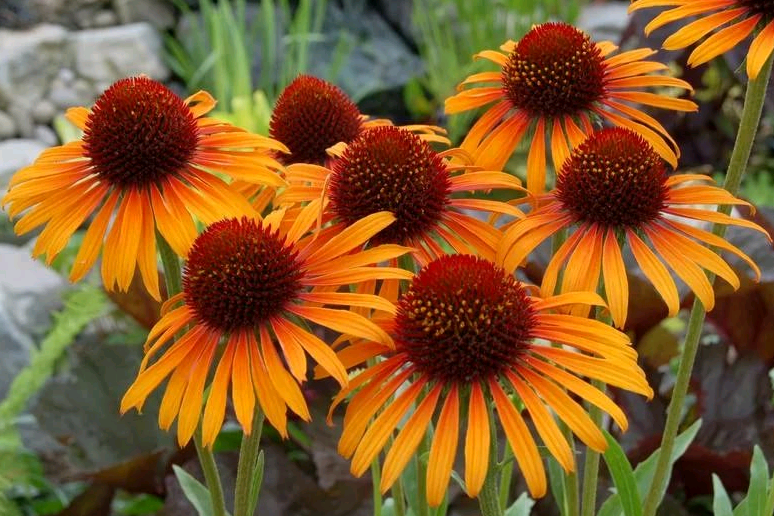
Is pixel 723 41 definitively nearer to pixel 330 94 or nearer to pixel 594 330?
pixel 594 330

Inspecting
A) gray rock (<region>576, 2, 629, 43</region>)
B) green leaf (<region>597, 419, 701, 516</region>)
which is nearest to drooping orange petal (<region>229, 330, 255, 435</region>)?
green leaf (<region>597, 419, 701, 516</region>)

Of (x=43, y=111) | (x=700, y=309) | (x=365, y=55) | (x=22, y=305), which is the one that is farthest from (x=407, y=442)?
(x=365, y=55)

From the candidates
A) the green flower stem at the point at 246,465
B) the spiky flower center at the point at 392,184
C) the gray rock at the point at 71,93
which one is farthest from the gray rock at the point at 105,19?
the green flower stem at the point at 246,465

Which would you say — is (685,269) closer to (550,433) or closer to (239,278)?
(550,433)

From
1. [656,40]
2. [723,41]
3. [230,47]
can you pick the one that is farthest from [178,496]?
[230,47]

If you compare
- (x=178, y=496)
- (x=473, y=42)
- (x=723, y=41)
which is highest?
(x=723, y=41)

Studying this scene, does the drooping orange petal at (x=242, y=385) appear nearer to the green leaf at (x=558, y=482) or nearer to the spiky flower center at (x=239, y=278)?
the spiky flower center at (x=239, y=278)
